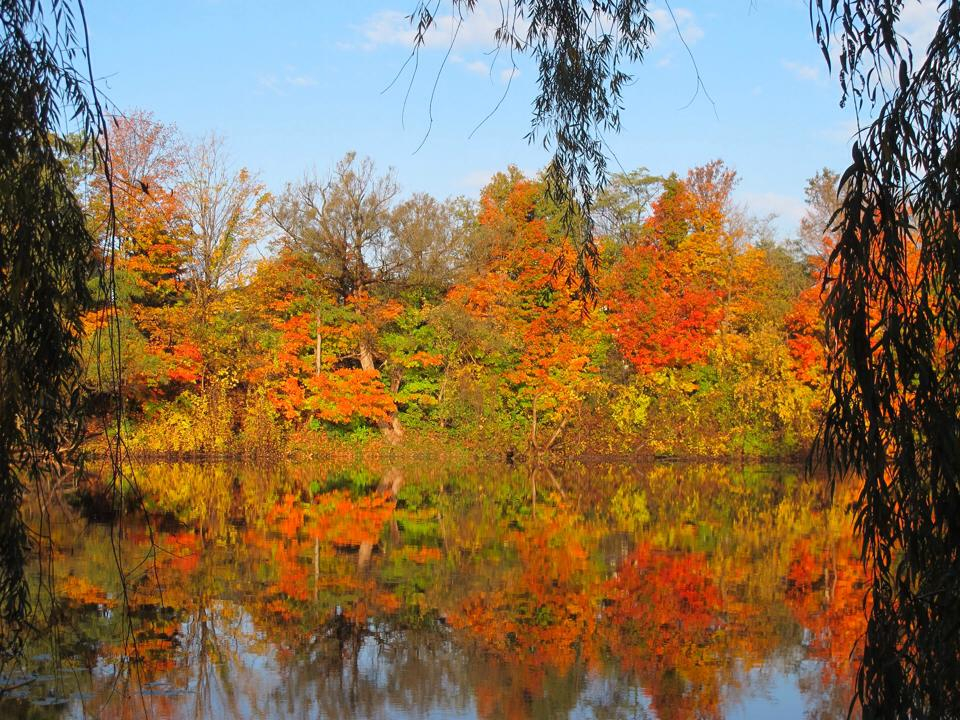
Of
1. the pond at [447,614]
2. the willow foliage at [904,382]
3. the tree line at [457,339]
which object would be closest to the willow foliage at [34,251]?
the pond at [447,614]

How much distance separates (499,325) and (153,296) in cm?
822

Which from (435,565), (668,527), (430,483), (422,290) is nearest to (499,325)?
(422,290)

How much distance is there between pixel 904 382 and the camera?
238 centimetres

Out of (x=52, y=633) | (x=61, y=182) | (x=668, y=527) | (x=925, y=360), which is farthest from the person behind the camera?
(x=668, y=527)

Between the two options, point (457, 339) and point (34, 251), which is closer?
point (34, 251)

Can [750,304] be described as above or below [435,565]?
above

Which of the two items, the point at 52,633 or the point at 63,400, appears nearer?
the point at 63,400

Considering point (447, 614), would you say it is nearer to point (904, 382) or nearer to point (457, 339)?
point (904, 382)

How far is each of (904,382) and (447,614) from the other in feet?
20.7

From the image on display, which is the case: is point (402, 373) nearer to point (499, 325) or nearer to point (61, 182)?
point (499, 325)

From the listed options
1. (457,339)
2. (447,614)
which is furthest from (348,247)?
(447,614)

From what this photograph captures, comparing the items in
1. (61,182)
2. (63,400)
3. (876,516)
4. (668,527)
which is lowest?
(668,527)

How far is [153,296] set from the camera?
22.6 metres

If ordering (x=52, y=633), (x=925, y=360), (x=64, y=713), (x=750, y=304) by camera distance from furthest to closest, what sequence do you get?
1. (x=750, y=304)
2. (x=52, y=633)
3. (x=64, y=713)
4. (x=925, y=360)
